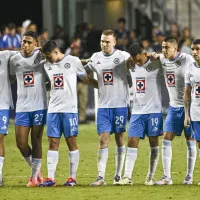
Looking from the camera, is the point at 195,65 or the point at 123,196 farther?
the point at 195,65

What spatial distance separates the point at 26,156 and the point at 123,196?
2258mm

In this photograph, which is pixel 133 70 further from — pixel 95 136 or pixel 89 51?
pixel 89 51

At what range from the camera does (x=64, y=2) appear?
35406 mm

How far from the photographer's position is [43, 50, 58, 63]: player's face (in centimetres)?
1527

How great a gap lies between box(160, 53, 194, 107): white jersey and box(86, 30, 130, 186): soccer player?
604mm

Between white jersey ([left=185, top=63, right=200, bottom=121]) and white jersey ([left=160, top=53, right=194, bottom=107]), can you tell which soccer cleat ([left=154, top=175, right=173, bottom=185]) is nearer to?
white jersey ([left=185, top=63, right=200, bottom=121])

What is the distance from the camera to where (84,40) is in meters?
31.2

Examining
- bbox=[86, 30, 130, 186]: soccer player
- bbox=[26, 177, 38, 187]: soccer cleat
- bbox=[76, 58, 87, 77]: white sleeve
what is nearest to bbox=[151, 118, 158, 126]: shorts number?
bbox=[86, 30, 130, 186]: soccer player

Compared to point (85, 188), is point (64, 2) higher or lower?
higher

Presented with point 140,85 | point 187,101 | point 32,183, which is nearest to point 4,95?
point 32,183

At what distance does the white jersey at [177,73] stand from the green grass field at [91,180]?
132 cm

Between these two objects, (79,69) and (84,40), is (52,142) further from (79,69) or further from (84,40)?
(84,40)

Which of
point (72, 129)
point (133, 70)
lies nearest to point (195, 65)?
point (133, 70)

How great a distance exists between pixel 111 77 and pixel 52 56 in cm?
95
